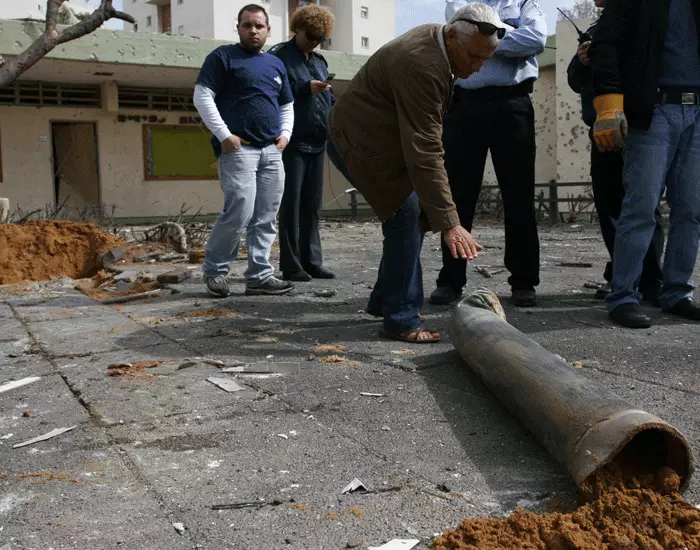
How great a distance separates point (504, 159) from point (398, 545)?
3437 millimetres

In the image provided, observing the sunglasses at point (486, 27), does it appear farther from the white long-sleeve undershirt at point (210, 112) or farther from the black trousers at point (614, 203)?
the white long-sleeve undershirt at point (210, 112)

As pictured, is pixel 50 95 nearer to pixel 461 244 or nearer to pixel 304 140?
pixel 304 140

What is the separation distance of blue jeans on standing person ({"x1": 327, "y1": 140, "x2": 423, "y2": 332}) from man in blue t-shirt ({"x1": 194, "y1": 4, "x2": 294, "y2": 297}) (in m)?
1.61

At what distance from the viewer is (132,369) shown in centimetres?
346

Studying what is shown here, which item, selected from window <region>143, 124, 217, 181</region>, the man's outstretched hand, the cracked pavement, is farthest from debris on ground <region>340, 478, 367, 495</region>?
window <region>143, 124, 217, 181</region>

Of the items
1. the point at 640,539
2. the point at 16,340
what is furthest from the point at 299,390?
the point at 16,340

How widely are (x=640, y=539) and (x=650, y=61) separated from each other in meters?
3.16

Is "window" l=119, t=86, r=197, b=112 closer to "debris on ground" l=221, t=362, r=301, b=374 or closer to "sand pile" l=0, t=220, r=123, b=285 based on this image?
"sand pile" l=0, t=220, r=123, b=285

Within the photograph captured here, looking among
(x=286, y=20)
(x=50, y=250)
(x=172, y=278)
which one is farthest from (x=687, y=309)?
(x=286, y=20)

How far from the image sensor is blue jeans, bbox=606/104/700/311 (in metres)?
4.29

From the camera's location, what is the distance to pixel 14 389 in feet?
10.7

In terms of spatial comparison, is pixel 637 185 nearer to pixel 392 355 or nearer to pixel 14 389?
pixel 392 355

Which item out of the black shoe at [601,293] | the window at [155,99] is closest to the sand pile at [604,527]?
the black shoe at [601,293]

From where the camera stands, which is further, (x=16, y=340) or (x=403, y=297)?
(x=16, y=340)
